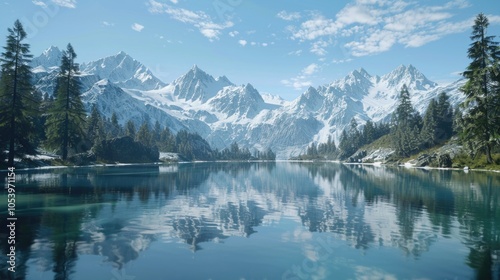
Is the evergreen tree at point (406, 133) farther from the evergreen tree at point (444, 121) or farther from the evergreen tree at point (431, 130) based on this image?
the evergreen tree at point (444, 121)

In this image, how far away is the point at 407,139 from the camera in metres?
150

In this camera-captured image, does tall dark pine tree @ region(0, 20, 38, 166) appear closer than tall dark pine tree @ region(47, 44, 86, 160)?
Yes

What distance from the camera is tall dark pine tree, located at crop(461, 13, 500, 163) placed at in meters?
67.2

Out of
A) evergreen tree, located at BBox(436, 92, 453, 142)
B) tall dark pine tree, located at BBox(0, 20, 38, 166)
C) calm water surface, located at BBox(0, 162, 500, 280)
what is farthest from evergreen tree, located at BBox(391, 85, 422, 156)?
tall dark pine tree, located at BBox(0, 20, 38, 166)

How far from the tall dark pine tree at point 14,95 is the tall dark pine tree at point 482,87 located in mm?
82357

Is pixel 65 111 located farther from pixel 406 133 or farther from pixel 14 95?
pixel 406 133

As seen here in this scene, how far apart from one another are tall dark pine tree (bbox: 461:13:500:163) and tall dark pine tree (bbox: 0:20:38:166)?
270 feet

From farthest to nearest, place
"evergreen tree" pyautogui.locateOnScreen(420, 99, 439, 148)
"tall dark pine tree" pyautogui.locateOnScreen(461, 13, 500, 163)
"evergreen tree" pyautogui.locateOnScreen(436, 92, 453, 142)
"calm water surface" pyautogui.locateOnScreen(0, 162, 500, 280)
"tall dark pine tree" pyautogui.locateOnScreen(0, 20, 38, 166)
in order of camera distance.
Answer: "evergreen tree" pyautogui.locateOnScreen(436, 92, 453, 142) → "evergreen tree" pyautogui.locateOnScreen(420, 99, 439, 148) → "tall dark pine tree" pyautogui.locateOnScreen(461, 13, 500, 163) → "tall dark pine tree" pyautogui.locateOnScreen(0, 20, 38, 166) → "calm water surface" pyautogui.locateOnScreen(0, 162, 500, 280)

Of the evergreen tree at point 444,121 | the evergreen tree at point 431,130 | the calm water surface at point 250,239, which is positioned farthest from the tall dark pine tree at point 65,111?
the evergreen tree at point 444,121

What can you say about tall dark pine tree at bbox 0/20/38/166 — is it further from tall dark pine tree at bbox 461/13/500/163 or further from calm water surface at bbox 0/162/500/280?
tall dark pine tree at bbox 461/13/500/163

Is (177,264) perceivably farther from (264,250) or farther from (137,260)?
(264,250)

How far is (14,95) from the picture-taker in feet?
195

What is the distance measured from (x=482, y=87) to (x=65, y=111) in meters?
92.6

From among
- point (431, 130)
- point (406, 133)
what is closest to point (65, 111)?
point (406, 133)
